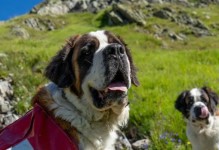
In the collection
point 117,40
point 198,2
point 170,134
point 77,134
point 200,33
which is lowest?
point 198,2

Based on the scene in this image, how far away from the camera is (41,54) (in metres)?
9.98

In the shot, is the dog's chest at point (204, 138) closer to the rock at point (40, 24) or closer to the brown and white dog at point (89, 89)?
the brown and white dog at point (89, 89)

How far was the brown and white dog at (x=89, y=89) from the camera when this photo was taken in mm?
3461

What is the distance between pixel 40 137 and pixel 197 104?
3.29 m

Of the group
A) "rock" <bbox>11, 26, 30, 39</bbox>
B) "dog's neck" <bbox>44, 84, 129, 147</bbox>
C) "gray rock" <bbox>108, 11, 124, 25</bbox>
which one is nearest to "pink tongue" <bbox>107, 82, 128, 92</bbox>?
"dog's neck" <bbox>44, 84, 129, 147</bbox>

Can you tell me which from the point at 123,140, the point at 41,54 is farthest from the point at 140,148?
the point at 41,54

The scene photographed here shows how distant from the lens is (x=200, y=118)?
6.20m

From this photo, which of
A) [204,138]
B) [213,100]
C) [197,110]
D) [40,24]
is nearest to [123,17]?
[40,24]

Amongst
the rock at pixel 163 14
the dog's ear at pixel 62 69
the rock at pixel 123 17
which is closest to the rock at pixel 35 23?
the rock at pixel 123 17

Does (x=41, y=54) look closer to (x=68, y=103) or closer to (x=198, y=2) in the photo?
(x=68, y=103)

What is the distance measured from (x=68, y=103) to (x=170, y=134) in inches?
118

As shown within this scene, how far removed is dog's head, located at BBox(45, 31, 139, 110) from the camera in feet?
11.3

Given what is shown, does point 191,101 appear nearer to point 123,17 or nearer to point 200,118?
point 200,118

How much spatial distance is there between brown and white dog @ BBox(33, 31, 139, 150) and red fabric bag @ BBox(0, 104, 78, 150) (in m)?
0.07
